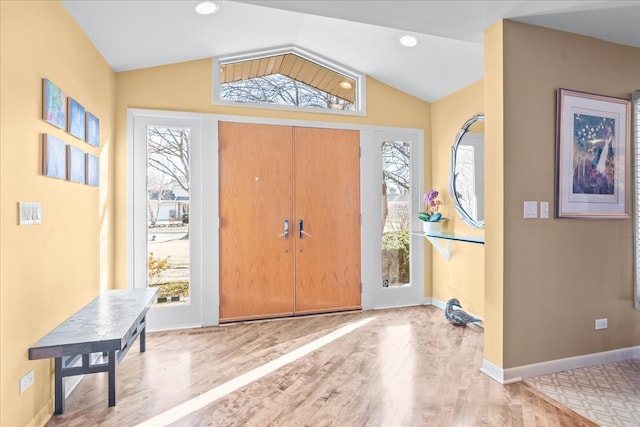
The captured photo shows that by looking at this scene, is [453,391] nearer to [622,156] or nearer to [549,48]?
[622,156]

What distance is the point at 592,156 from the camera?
2.82 metres

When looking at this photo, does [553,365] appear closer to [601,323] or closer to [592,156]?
[601,323]

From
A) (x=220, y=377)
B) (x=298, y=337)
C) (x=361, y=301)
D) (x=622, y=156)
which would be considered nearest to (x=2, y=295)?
(x=220, y=377)

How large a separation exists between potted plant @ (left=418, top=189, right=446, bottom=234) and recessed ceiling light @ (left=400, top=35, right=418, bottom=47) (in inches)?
62.3

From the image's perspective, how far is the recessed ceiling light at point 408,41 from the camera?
3429mm

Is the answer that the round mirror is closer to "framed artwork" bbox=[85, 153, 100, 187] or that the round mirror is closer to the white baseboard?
the white baseboard

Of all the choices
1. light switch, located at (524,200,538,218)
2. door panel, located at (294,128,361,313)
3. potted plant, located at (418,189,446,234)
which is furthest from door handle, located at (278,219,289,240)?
light switch, located at (524,200,538,218)

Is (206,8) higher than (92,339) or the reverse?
higher

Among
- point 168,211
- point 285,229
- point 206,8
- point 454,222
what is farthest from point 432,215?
point 206,8

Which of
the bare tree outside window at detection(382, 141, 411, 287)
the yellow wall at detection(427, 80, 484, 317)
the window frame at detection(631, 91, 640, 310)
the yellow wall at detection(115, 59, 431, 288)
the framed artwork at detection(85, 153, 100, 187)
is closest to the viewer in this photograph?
the framed artwork at detection(85, 153, 100, 187)

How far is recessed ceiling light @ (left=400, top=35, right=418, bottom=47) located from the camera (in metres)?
3.43

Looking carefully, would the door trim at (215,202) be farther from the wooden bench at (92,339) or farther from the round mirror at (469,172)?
the wooden bench at (92,339)

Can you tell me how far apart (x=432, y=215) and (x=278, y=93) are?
7.15ft

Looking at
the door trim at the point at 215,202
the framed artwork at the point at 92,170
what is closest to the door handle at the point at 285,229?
the door trim at the point at 215,202
